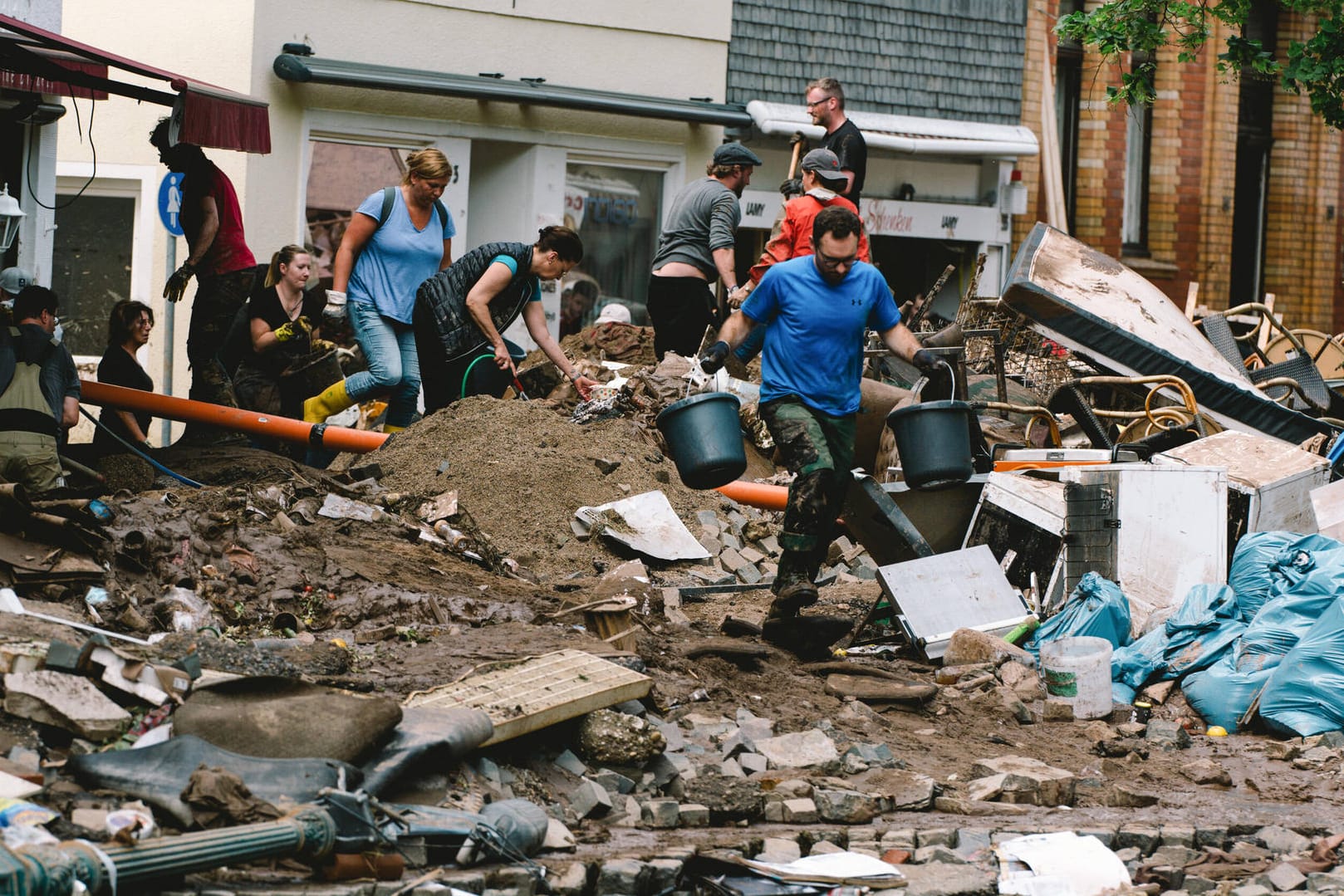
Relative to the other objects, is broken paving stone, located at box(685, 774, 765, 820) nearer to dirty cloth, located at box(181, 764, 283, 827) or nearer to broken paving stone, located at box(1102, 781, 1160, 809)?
broken paving stone, located at box(1102, 781, 1160, 809)

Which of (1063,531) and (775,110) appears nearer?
(1063,531)

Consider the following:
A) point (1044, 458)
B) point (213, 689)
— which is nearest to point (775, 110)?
point (1044, 458)

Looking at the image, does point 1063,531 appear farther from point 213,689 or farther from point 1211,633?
point 213,689

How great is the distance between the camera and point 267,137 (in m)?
9.39

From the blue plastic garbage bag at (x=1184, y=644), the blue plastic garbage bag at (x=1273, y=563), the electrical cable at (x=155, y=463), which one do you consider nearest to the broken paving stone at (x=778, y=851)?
the blue plastic garbage bag at (x=1184, y=644)

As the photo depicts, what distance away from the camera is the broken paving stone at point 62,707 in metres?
5.38

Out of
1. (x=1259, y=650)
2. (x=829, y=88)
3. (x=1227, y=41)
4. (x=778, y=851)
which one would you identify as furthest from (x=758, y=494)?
(x=1227, y=41)

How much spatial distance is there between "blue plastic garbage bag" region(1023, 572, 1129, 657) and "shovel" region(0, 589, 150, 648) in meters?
4.30

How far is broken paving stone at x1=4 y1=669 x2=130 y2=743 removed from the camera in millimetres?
5379

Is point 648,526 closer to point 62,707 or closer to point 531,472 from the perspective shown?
point 531,472

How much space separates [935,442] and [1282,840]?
2771 millimetres

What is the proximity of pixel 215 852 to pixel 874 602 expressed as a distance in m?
4.99

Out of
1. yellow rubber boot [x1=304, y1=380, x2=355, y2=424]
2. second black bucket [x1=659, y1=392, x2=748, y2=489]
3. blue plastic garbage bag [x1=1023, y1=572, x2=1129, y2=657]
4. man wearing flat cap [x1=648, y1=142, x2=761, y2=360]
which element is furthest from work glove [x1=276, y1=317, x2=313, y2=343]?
blue plastic garbage bag [x1=1023, y1=572, x2=1129, y2=657]

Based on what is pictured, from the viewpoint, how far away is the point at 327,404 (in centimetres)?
1068
